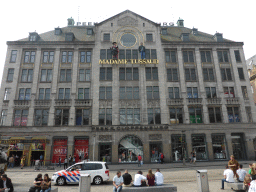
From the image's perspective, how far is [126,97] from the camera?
36344 mm

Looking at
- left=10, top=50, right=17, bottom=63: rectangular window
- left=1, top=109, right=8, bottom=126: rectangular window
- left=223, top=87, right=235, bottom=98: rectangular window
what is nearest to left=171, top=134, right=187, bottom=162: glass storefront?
left=223, top=87, right=235, bottom=98: rectangular window

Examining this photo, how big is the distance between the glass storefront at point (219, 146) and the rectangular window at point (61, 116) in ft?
91.8

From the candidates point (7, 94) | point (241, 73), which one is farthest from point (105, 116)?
point (241, 73)

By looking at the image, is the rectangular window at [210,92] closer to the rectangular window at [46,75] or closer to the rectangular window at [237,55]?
the rectangular window at [237,55]

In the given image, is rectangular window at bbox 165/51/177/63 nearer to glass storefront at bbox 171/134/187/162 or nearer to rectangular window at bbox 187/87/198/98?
rectangular window at bbox 187/87/198/98

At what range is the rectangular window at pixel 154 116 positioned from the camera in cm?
3519

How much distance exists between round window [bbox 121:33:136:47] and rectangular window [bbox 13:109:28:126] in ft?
77.7

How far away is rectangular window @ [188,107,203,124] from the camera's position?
117 feet

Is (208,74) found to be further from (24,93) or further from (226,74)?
(24,93)

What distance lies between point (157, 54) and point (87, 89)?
1618 centimetres

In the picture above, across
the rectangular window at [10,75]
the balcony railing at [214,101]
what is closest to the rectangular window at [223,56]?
the balcony railing at [214,101]

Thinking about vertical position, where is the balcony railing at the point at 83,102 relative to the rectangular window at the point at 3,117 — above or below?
above

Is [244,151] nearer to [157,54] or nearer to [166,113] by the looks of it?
[166,113]

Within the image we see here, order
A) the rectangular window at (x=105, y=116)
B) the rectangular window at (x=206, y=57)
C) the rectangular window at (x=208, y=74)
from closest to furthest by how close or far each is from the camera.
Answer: the rectangular window at (x=105, y=116)
the rectangular window at (x=208, y=74)
the rectangular window at (x=206, y=57)
